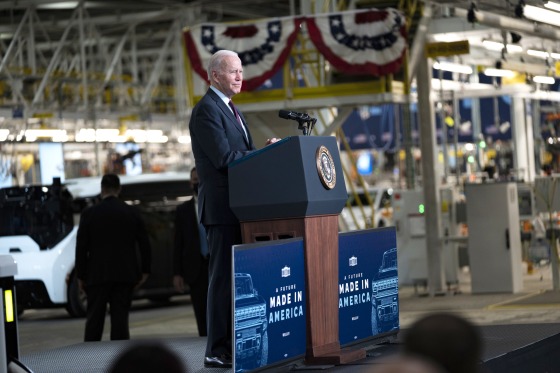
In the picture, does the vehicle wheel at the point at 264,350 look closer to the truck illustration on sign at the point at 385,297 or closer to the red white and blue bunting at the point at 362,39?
the truck illustration on sign at the point at 385,297

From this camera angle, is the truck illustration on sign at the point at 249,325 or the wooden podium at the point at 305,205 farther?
the wooden podium at the point at 305,205

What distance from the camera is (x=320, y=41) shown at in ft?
52.4

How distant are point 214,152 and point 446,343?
12.1 ft

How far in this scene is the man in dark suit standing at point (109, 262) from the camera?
1023 cm

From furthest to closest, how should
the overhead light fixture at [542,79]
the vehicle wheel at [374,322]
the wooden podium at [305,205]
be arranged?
the overhead light fixture at [542,79] < the vehicle wheel at [374,322] < the wooden podium at [305,205]

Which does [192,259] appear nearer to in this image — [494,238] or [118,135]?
[494,238]

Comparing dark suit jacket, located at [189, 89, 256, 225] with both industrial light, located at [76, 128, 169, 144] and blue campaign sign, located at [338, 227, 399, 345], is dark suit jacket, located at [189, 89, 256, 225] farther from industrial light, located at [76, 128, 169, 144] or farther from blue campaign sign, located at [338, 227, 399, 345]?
industrial light, located at [76, 128, 169, 144]

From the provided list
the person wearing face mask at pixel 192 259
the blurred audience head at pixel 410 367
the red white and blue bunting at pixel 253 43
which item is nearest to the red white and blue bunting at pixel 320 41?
the red white and blue bunting at pixel 253 43

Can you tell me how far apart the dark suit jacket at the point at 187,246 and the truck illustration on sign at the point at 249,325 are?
4.58 metres

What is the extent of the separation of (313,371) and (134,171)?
85.1ft

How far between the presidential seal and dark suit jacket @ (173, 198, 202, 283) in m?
4.23

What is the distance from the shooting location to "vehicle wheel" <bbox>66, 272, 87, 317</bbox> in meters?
17.3

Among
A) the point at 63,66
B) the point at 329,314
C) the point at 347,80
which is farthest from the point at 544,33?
the point at 63,66

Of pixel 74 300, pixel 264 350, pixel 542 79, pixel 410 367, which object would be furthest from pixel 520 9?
pixel 410 367
